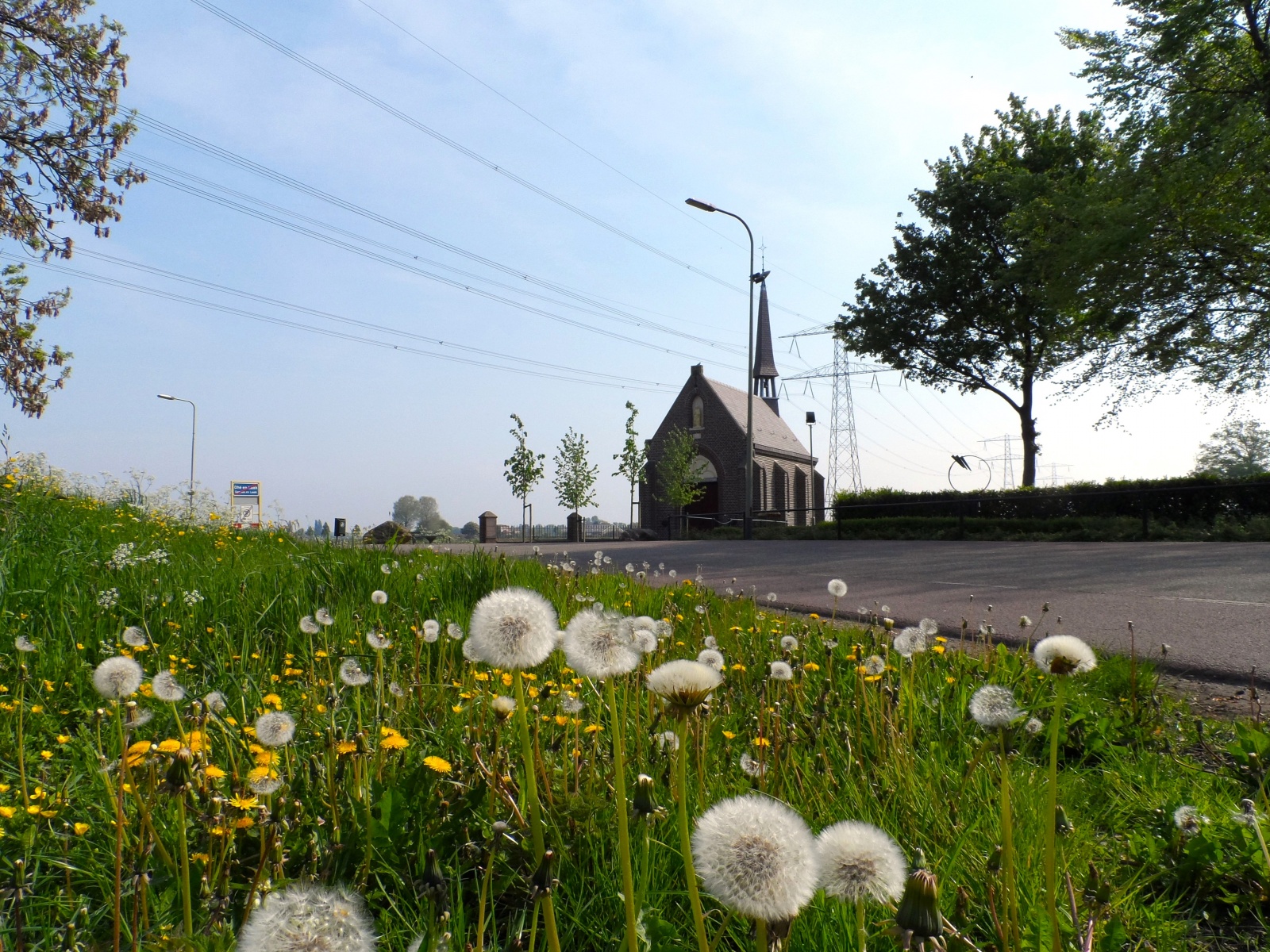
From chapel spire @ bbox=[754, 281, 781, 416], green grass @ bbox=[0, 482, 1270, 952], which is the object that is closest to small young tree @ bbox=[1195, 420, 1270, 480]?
chapel spire @ bbox=[754, 281, 781, 416]

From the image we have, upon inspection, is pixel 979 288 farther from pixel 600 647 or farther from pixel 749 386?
pixel 600 647

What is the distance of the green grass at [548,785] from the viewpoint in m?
1.69

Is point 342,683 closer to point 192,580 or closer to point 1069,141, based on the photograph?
point 192,580

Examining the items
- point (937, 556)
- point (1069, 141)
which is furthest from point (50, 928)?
→ point (1069, 141)

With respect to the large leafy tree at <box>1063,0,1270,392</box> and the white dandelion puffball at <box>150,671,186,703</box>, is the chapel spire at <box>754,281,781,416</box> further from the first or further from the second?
the white dandelion puffball at <box>150,671,186,703</box>

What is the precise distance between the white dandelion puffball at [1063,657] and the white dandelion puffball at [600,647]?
0.74 m

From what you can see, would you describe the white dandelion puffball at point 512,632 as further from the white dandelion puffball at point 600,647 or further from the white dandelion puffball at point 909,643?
the white dandelion puffball at point 909,643

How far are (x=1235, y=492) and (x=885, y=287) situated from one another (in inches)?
587

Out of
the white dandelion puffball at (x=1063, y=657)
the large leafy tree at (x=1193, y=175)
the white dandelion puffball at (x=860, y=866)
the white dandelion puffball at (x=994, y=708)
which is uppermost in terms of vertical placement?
the large leafy tree at (x=1193, y=175)

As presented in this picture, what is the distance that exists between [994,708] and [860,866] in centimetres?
57

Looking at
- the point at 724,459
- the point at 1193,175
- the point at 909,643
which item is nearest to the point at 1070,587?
the point at 909,643

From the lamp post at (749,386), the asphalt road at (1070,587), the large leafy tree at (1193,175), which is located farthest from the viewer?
the lamp post at (749,386)

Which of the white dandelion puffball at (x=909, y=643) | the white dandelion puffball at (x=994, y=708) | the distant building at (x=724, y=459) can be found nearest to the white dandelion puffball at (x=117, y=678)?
the white dandelion puffball at (x=994, y=708)

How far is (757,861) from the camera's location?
0.95 m
